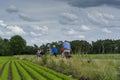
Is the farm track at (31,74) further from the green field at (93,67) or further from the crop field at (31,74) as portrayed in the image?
the green field at (93,67)

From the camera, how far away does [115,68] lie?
1802 centimetres

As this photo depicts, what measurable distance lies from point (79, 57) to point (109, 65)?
7.49m

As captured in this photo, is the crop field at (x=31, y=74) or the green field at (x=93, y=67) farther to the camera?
the crop field at (x=31, y=74)

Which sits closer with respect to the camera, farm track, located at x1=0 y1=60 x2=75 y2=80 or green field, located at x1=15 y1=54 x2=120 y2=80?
green field, located at x1=15 y1=54 x2=120 y2=80

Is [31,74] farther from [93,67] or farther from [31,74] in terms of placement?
[93,67]

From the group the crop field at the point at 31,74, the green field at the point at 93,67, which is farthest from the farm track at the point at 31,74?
the green field at the point at 93,67

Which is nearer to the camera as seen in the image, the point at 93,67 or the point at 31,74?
the point at 93,67

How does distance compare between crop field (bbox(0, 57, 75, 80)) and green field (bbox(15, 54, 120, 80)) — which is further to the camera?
crop field (bbox(0, 57, 75, 80))

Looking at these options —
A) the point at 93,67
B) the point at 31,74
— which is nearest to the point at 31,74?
the point at 31,74

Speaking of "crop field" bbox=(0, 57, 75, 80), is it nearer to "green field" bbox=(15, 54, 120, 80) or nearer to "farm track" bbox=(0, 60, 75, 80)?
"farm track" bbox=(0, 60, 75, 80)

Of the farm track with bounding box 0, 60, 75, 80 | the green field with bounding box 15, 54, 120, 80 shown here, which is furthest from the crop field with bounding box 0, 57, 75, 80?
the green field with bounding box 15, 54, 120, 80

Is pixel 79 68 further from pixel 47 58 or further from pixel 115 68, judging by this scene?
pixel 47 58

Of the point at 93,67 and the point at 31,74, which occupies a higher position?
the point at 93,67

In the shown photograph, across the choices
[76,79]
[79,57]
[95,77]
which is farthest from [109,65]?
[79,57]
